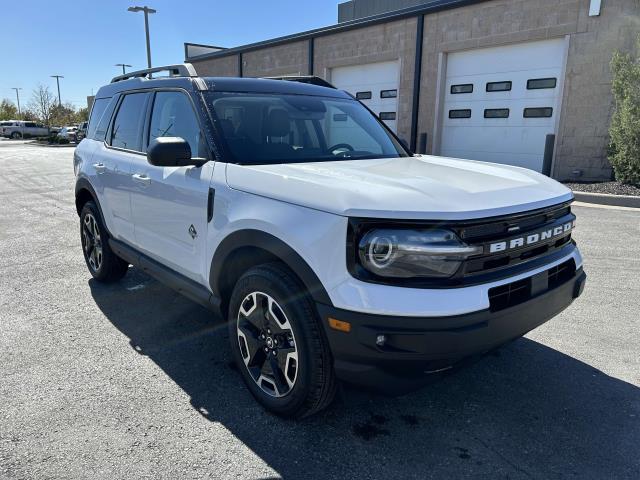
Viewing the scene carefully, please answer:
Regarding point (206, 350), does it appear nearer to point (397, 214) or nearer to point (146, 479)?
point (146, 479)

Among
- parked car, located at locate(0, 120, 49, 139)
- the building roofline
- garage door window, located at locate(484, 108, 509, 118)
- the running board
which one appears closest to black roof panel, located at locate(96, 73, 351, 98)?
the running board

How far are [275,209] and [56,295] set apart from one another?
10.3 ft

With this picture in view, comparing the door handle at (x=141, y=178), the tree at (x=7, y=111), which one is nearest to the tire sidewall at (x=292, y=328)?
the door handle at (x=141, y=178)

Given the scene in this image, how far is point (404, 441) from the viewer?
8.34ft

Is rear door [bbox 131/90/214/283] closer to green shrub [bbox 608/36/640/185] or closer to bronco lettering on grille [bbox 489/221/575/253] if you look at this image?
bronco lettering on grille [bbox 489/221/575/253]

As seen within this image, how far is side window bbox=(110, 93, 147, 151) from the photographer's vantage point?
404cm

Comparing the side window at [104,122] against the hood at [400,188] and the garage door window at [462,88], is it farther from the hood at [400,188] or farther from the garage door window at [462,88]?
the garage door window at [462,88]

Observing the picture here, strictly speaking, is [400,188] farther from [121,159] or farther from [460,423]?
[121,159]

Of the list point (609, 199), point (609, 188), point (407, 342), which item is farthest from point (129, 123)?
point (609, 188)

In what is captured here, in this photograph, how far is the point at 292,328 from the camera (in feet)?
8.04

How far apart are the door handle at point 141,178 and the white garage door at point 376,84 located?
40.9 ft

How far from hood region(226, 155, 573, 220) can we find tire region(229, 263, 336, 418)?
453 millimetres

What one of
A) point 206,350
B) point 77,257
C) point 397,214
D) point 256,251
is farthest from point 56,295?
point 397,214

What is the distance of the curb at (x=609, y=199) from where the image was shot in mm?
9284
